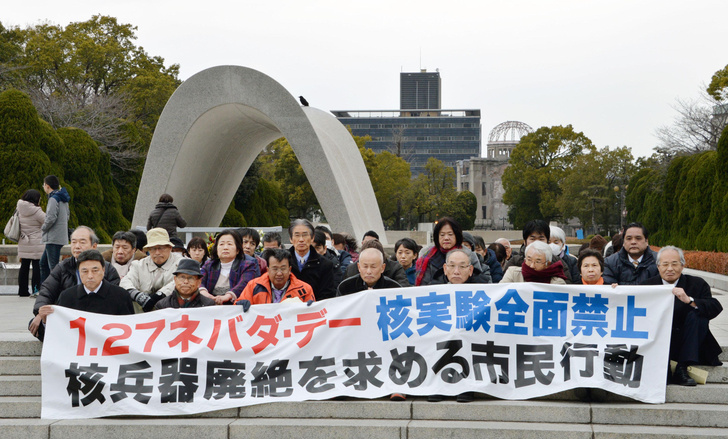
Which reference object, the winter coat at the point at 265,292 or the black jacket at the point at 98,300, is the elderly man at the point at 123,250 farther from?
the winter coat at the point at 265,292

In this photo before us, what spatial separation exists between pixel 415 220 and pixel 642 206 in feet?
93.4

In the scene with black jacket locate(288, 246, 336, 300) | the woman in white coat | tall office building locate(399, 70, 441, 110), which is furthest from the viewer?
tall office building locate(399, 70, 441, 110)

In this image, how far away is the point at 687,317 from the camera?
18.3 feet

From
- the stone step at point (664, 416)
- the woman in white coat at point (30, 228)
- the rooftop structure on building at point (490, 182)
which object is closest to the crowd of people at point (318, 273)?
the stone step at point (664, 416)

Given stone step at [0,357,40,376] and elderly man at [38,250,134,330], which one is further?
stone step at [0,357,40,376]

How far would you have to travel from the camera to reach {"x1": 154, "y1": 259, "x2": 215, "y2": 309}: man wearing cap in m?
5.81

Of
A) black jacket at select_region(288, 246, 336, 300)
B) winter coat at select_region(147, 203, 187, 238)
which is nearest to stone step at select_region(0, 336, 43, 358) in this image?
black jacket at select_region(288, 246, 336, 300)

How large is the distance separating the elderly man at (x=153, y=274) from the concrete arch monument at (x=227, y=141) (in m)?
7.15

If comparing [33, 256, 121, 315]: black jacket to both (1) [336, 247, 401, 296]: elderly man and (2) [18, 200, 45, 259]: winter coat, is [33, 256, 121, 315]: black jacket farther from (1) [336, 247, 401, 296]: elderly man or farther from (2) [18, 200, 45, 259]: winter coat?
(2) [18, 200, 45, 259]: winter coat

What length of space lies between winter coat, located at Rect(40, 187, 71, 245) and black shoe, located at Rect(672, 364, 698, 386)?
7499 mm

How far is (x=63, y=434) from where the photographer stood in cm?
542

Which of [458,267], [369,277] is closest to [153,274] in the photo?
[369,277]

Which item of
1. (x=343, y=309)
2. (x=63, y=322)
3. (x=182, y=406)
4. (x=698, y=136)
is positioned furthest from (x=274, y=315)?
(x=698, y=136)

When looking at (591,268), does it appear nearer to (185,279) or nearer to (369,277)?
(369,277)
